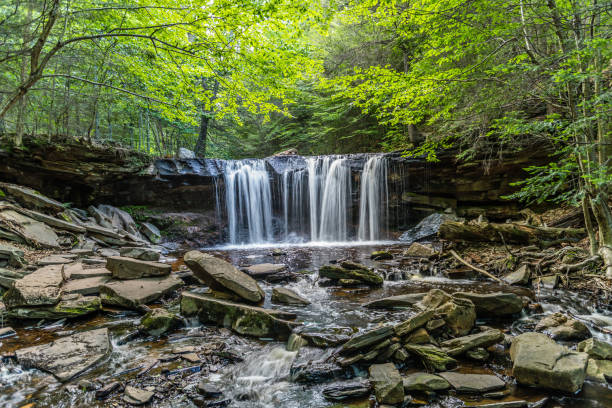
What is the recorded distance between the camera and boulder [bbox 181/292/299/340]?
12.1 feet

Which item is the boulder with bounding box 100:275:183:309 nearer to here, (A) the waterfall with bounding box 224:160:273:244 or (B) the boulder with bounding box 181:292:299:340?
(B) the boulder with bounding box 181:292:299:340

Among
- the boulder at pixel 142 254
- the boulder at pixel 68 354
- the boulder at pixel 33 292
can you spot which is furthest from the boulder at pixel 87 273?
the boulder at pixel 68 354

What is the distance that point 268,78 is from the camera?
17.5 ft

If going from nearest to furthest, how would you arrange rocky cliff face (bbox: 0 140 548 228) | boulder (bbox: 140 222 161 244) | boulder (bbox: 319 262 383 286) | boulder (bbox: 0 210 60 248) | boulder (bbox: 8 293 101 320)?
boulder (bbox: 8 293 101 320), boulder (bbox: 319 262 383 286), boulder (bbox: 0 210 60 248), rocky cliff face (bbox: 0 140 548 228), boulder (bbox: 140 222 161 244)

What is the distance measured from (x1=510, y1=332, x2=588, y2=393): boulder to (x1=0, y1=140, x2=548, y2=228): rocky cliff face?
8.38 meters

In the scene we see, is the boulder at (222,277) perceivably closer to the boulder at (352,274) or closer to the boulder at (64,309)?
the boulder at (64,309)

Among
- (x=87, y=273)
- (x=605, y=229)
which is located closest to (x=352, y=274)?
(x=605, y=229)

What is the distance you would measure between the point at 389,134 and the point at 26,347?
14701 millimetres

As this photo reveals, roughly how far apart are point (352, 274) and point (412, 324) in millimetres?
2623

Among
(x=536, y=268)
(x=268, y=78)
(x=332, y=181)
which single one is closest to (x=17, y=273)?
(x=268, y=78)

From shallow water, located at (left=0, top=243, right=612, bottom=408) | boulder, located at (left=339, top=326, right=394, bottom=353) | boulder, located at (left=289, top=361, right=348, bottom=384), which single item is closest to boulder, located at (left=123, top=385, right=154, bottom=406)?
shallow water, located at (left=0, top=243, right=612, bottom=408)

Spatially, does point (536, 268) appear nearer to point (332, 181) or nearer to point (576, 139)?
point (576, 139)

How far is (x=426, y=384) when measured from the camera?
2535 millimetres

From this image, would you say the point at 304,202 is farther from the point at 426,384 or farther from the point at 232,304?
the point at 426,384
